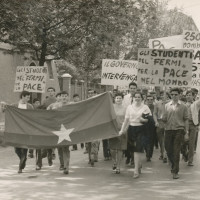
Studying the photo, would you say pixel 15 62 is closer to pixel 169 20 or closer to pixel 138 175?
pixel 138 175

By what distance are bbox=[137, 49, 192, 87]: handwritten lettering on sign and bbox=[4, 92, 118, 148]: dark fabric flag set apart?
2.17 m

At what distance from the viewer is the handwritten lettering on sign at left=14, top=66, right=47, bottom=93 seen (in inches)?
651

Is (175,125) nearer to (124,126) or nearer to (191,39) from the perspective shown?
(124,126)

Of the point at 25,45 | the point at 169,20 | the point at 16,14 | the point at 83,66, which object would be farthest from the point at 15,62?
the point at 169,20

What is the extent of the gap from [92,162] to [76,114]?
1.39 meters

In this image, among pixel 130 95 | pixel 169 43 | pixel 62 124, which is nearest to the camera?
pixel 62 124

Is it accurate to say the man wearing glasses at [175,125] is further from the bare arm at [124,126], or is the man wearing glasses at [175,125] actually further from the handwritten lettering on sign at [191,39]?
the handwritten lettering on sign at [191,39]

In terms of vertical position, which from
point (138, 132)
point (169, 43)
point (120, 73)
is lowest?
point (138, 132)

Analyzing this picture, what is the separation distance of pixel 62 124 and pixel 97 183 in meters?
2.28

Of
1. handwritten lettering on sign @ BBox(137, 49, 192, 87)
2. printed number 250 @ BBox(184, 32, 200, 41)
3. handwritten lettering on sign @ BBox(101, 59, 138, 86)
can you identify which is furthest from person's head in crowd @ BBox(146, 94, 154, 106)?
handwritten lettering on sign @ BBox(101, 59, 138, 86)

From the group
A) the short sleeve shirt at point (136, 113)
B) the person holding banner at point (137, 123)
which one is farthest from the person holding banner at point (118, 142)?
the short sleeve shirt at point (136, 113)

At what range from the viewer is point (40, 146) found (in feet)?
37.9

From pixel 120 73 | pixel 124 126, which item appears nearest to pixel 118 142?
pixel 124 126

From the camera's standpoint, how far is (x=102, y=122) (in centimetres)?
1137
